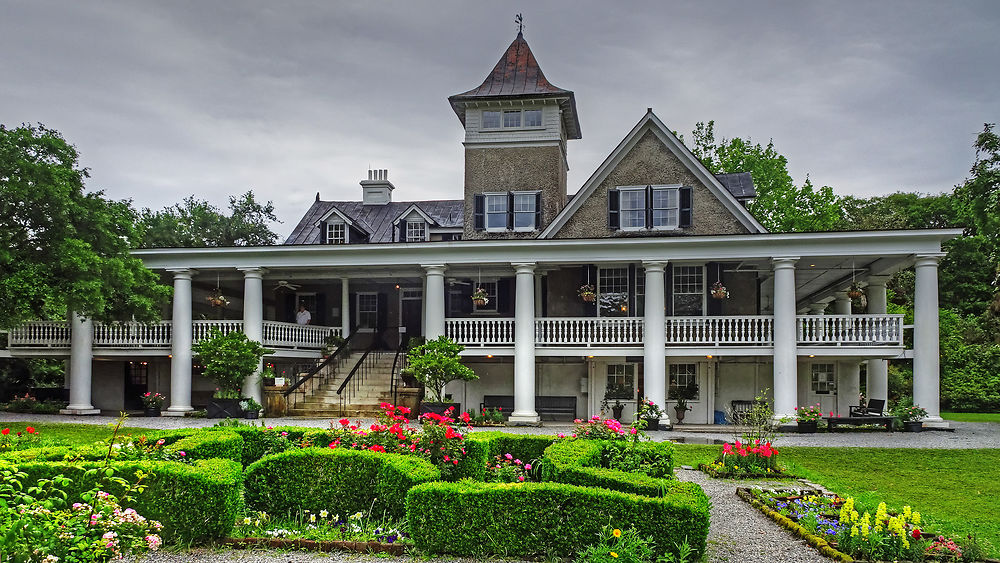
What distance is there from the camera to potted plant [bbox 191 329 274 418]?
22188 millimetres

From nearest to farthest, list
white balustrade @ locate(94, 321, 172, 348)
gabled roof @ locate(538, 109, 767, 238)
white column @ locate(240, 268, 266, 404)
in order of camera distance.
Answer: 1. white column @ locate(240, 268, 266, 404)
2. gabled roof @ locate(538, 109, 767, 238)
3. white balustrade @ locate(94, 321, 172, 348)

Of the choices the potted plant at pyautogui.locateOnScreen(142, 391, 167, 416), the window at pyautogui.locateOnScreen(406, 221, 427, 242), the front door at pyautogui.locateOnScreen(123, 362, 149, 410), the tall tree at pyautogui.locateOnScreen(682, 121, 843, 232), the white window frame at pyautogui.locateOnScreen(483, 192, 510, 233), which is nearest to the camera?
the potted plant at pyautogui.locateOnScreen(142, 391, 167, 416)

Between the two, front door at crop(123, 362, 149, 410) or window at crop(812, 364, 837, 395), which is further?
front door at crop(123, 362, 149, 410)

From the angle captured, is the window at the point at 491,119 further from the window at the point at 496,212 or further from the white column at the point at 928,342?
the white column at the point at 928,342

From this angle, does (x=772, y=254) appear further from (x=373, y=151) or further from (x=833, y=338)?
(x=373, y=151)

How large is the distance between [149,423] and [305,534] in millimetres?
14497

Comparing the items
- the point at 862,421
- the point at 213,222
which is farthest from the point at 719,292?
the point at 213,222

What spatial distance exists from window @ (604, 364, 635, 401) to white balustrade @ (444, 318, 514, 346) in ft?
12.1

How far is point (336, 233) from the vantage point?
28547 mm

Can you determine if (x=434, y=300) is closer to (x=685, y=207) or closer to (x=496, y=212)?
(x=496, y=212)

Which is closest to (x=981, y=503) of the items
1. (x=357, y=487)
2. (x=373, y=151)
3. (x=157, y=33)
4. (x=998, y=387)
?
(x=357, y=487)

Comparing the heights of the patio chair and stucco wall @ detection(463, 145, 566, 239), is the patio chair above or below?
below

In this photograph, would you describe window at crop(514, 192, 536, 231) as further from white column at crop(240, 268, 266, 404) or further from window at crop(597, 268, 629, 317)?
white column at crop(240, 268, 266, 404)

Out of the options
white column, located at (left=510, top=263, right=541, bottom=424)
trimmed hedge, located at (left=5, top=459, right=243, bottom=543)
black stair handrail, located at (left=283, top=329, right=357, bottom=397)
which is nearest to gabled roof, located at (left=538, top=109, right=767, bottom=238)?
white column, located at (left=510, top=263, right=541, bottom=424)
